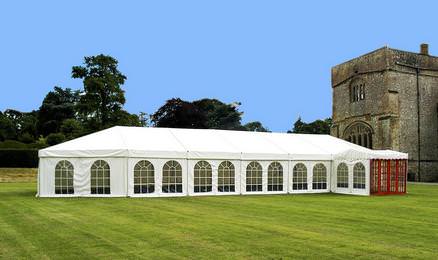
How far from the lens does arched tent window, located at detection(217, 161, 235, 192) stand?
61.1ft

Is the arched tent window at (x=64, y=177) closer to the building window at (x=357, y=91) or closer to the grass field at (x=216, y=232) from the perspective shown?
the grass field at (x=216, y=232)

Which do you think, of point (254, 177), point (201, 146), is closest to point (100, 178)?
point (201, 146)

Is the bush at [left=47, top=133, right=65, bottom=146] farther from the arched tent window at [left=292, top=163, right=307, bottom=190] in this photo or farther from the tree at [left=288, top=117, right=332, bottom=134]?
the tree at [left=288, top=117, right=332, bottom=134]

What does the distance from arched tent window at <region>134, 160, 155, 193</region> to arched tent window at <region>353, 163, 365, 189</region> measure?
838cm

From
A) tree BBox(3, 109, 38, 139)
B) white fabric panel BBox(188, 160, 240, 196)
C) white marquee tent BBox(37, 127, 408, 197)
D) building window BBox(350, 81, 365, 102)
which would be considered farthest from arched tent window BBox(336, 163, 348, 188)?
tree BBox(3, 109, 38, 139)

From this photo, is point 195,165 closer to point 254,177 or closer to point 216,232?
point 254,177

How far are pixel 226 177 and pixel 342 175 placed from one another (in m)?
5.32

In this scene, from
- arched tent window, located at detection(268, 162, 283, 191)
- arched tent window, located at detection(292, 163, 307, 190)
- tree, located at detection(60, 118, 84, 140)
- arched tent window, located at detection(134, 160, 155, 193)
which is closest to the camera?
arched tent window, located at detection(134, 160, 155, 193)

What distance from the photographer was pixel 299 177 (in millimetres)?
20172

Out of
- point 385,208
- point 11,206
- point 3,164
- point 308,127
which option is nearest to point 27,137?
point 3,164

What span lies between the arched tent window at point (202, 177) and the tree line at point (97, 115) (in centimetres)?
1813

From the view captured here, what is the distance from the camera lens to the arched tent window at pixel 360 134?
112 feet

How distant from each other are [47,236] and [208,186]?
10.8m

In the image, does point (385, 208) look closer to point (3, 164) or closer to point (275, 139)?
point (275, 139)
